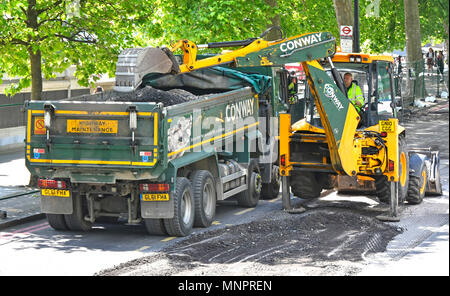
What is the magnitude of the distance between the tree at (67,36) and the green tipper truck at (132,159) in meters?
3.43

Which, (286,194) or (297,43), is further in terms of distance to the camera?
(286,194)

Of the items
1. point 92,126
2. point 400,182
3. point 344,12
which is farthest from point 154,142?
point 344,12

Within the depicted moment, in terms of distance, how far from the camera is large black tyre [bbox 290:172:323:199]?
1612cm

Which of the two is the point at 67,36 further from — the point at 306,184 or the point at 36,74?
the point at 306,184

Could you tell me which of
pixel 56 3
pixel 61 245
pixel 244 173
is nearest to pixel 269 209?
pixel 244 173

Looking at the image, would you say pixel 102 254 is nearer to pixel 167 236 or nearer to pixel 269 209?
pixel 167 236

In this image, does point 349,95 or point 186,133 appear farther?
point 349,95

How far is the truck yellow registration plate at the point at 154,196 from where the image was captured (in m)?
13.3

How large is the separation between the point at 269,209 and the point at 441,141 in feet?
37.1

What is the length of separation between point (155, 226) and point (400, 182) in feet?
16.0

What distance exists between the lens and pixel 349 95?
1523 centimetres

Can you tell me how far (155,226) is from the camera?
45.2ft

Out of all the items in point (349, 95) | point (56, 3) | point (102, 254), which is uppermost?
point (56, 3)

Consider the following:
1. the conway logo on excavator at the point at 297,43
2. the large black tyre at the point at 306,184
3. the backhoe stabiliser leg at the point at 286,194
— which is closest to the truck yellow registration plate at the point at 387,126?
the conway logo on excavator at the point at 297,43
